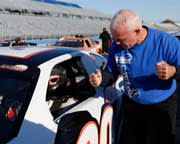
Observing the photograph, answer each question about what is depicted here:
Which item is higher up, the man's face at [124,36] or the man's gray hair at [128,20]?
the man's gray hair at [128,20]

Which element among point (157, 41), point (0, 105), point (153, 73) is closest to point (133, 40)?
point (157, 41)

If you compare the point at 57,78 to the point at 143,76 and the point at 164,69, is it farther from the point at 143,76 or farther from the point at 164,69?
the point at 164,69

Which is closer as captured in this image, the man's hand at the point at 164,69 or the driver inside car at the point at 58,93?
the man's hand at the point at 164,69

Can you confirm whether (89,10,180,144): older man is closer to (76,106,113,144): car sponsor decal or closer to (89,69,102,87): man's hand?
(89,69,102,87): man's hand

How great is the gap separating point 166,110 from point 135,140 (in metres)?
0.44

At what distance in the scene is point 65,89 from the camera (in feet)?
8.70

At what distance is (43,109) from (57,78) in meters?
0.74

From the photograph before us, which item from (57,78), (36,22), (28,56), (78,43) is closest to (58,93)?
(57,78)

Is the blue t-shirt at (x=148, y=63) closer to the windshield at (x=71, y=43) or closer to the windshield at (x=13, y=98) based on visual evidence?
the windshield at (x=13, y=98)

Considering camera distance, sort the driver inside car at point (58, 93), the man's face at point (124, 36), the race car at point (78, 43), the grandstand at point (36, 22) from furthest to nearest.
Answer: the grandstand at point (36, 22), the race car at point (78, 43), the driver inside car at point (58, 93), the man's face at point (124, 36)

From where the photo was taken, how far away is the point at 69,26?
110 feet

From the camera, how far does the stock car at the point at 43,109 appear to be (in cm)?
163

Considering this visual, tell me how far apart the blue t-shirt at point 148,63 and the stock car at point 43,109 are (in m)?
0.44

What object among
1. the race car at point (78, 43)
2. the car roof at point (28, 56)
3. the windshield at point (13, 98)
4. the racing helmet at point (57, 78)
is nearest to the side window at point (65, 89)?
the racing helmet at point (57, 78)
